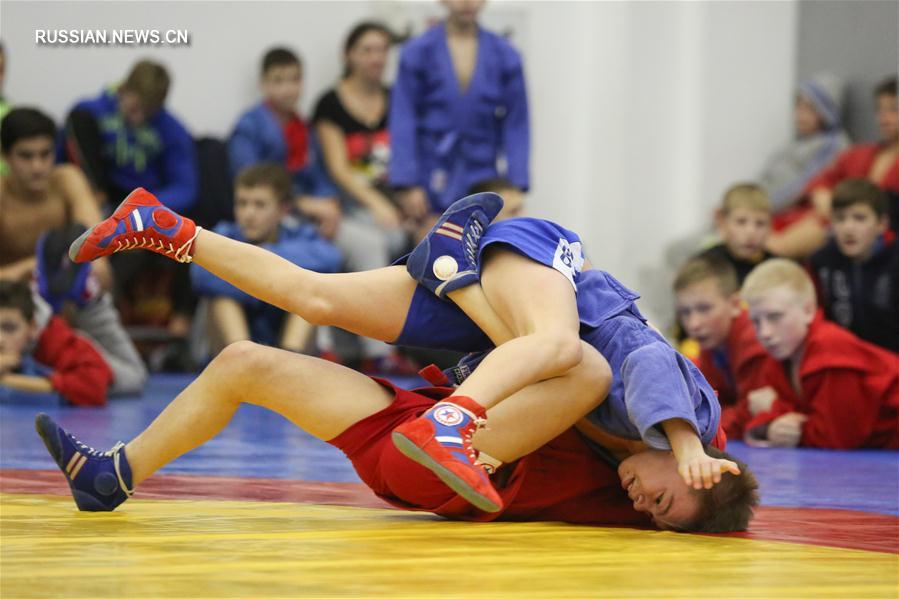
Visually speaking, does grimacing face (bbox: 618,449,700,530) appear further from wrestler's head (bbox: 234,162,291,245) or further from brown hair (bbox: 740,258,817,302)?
wrestler's head (bbox: 234,162,291,245)

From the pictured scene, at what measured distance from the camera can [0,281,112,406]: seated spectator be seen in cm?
566

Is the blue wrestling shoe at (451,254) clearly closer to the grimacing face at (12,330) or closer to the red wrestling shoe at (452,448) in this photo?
the red wrestling shoe at (452,448)

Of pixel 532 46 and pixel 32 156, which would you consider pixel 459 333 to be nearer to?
pixel 32 156

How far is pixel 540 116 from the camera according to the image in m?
8.66

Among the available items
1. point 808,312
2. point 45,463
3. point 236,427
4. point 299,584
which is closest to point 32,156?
point 236,427

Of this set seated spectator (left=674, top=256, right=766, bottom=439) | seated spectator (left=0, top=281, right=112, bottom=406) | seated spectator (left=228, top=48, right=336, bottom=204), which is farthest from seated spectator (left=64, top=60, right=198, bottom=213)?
seated spectator (left=674, top=256, right=766, bottom=439)

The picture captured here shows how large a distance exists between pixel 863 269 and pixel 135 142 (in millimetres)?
3859

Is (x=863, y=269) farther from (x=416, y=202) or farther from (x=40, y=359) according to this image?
(x=40, y=359)

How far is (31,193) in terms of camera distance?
21.7ft

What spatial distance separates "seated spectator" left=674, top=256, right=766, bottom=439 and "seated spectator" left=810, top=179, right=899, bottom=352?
2.71 ft

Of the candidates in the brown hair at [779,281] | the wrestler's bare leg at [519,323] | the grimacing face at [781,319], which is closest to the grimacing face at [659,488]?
the wrestler's bare leg at [519,323]

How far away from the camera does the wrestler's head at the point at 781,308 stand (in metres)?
4.68

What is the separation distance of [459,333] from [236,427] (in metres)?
2.26

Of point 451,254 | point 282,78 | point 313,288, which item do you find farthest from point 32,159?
point 451,254
